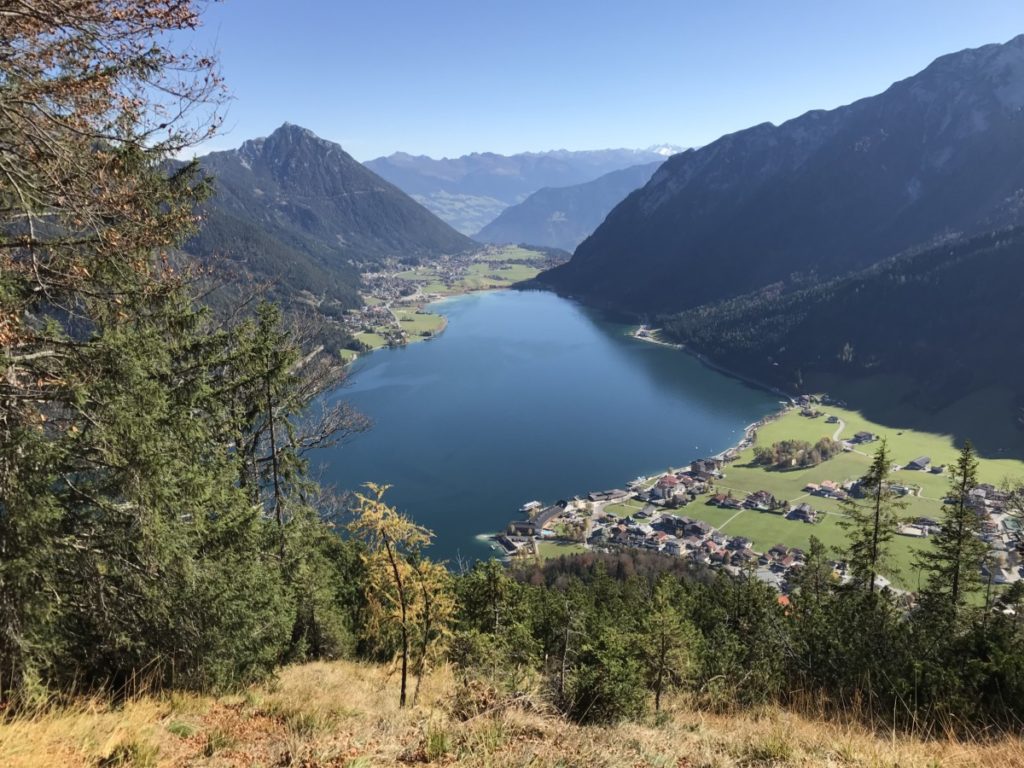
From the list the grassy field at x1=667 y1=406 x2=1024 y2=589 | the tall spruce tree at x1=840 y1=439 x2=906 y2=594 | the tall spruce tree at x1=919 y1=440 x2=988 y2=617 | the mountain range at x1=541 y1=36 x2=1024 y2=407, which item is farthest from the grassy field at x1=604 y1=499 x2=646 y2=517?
the mountain range at x1=541 y1=36 x2=1024 y2=407

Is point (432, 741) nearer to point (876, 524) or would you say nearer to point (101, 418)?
point (101, 418)

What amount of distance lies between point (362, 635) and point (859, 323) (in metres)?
144

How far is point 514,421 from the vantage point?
277 feet

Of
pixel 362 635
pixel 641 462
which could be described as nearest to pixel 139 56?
pixel 362 635

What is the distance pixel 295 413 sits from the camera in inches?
464

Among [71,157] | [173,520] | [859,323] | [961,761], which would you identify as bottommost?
[859,323]

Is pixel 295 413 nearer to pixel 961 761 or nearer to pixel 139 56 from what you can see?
pixel 139 56

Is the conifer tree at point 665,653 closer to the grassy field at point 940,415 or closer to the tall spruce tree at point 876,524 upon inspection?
the tall spruce tree at point 876,524

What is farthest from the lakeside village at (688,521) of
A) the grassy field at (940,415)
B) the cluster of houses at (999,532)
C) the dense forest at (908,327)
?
the dense forest at (908,327)

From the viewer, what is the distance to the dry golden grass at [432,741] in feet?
13.4

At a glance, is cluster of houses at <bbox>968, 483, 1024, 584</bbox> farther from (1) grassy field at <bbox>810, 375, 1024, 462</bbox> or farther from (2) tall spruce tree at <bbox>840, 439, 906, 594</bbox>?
(2) tall spruce tree at <bbox>840, 439, 906, 594</bbox>

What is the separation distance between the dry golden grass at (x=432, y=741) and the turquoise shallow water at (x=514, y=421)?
35790 mm

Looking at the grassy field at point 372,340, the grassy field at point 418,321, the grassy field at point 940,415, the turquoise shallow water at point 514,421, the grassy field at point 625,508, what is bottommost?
the grassy field at point 940,415

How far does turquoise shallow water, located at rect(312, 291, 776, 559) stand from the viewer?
61.6 meters
